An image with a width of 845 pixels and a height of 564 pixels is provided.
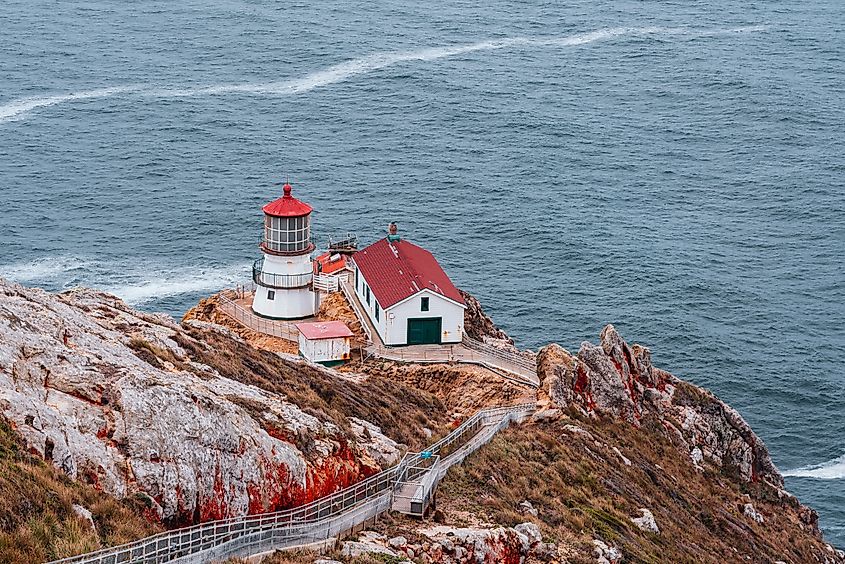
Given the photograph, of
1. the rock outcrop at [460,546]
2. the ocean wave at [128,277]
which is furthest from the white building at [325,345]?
the ocean wave at [128,277]

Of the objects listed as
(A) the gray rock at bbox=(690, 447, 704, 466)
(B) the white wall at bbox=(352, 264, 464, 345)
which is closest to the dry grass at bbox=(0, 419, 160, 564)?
(B) the white wall at bbox=(352, 264, 464, 345)

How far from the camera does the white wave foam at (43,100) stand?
138m

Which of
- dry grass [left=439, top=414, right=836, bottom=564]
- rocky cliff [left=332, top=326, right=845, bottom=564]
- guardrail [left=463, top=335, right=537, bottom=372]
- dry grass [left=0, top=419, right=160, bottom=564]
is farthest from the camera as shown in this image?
guardrail [left=463, top=335, right=537, bottom=372]

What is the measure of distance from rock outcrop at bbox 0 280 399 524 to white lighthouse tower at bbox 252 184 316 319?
83.1 feet

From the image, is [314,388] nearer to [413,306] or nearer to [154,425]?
[154,425]

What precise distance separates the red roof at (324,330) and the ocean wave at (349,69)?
282 ft

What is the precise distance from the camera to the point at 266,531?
30172 mm

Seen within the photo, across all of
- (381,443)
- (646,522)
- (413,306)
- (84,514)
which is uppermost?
(84,514)

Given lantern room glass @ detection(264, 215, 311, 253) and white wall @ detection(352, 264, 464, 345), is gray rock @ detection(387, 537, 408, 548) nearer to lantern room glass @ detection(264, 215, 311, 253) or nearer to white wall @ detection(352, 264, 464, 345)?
white wall @ detection(352, 264, 464, 345)

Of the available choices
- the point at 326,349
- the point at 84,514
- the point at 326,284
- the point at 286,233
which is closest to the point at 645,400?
the point at 326,349

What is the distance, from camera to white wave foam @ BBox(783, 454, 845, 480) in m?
77.4

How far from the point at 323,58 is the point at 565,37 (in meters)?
36.5

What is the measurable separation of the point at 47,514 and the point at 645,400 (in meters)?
39.7

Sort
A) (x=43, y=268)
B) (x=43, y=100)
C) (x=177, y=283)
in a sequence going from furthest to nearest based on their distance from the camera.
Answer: (x=43, y=100)
(x=43, y=268)
(x=177, y=283)
